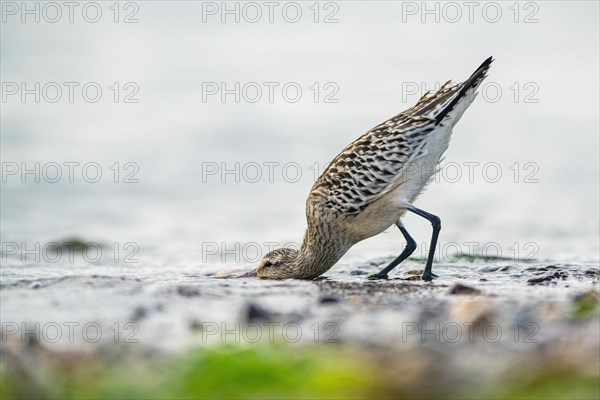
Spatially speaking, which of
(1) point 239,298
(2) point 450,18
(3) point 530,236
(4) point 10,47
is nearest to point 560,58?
(2) point 450,18

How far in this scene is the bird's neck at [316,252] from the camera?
11547 millimetres

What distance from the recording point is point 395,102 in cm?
2305

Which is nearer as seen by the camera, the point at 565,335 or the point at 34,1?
the point at 565,335

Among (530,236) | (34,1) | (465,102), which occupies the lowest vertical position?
(530,236)

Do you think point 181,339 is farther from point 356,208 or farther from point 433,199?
point 433,199

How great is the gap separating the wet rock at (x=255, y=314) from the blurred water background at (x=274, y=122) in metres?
5.82

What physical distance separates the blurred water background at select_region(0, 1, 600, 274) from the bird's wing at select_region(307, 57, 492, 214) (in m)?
2.28

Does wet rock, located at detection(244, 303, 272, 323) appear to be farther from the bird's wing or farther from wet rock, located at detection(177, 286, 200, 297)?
the bird's wing

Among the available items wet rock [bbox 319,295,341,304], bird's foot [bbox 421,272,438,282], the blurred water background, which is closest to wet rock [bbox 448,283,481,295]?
wet rock [bbox 319,295,341,304]

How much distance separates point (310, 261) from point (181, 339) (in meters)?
4.71

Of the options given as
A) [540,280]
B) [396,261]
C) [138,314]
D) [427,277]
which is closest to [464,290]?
[540,280]

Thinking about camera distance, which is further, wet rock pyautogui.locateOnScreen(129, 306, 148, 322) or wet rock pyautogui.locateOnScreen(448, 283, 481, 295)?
wet rock pyautogui.locateOnScreen(448, 283, 481, 295)

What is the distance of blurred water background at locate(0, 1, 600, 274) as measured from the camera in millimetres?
16453

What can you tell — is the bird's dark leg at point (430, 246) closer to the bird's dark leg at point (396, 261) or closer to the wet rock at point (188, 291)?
the bird's dark leg at point (396, 261)
